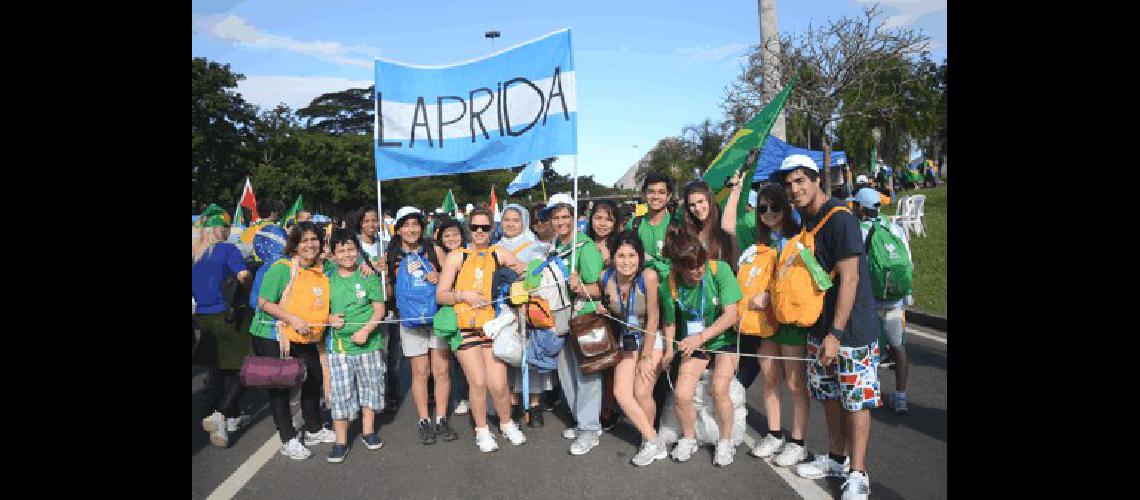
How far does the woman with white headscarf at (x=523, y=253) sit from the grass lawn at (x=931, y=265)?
19.3 ft

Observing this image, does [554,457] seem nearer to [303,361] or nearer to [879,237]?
[303,361]

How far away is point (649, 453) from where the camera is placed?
14.3 ft

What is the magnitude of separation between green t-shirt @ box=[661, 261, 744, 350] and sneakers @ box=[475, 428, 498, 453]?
1484 mm

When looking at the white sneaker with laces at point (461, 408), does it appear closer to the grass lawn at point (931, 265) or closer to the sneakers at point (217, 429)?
the sneakers at point (217, 429)

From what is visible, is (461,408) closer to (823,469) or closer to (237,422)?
(237,422)

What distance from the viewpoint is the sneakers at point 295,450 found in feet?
15.5

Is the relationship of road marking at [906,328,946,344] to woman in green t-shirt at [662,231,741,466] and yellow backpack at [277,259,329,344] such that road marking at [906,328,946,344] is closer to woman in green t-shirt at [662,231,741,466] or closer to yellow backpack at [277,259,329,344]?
woman in green t-shirt at [662,231,741,466]

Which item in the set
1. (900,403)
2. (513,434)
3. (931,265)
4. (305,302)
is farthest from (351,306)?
(931,265)

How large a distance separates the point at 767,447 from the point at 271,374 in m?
3.21

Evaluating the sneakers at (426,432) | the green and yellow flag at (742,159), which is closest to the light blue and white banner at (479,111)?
the green and yellow flag at (742,159)
